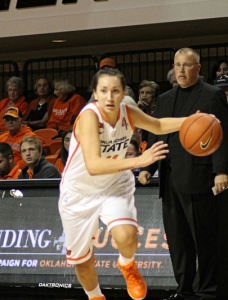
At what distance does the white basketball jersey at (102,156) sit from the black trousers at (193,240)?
27.8 inches

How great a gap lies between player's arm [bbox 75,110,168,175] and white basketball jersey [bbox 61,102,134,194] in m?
0.15

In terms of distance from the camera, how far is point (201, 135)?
3.49 meters

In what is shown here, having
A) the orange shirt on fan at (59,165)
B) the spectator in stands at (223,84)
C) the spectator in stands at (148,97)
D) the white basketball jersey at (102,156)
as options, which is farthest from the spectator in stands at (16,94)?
the white basketball jersey at (102,156)

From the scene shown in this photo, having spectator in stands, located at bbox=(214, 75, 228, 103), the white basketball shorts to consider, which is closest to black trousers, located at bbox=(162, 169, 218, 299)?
the white basketball shorts

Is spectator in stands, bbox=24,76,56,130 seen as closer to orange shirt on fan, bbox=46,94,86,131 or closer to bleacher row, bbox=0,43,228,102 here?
orange shirt on fan, bbox=46,94,86,131

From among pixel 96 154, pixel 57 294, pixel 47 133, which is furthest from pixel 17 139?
pixel 96 154

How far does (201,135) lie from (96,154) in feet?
2.42

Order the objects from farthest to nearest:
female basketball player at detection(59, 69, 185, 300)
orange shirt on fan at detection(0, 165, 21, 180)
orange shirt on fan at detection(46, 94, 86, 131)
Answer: orange shirt on fan at detection(46, 94, 86, 131)
orange shirt on fan at detection(0, 165, 21, 180)
female basketball player at detection(59, 69, 185, 300)

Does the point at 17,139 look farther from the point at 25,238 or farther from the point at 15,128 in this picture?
the point at 25,238

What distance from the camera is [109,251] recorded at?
468 centimetres

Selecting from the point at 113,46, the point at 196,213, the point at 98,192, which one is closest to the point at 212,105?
the point at 196,213

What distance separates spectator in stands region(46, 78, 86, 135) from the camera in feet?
26.3

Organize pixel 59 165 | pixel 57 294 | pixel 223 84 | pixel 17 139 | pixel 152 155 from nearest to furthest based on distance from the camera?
pixel 152 155
pixel 57 294
pixel 223 84
pixel 59 165
pixel 17 139

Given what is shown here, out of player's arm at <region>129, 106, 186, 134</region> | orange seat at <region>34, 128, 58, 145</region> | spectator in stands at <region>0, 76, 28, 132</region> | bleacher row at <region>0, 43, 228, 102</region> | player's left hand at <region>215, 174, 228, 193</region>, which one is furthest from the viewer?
bleacher row at <region>0, 43, 228, 102</region>
